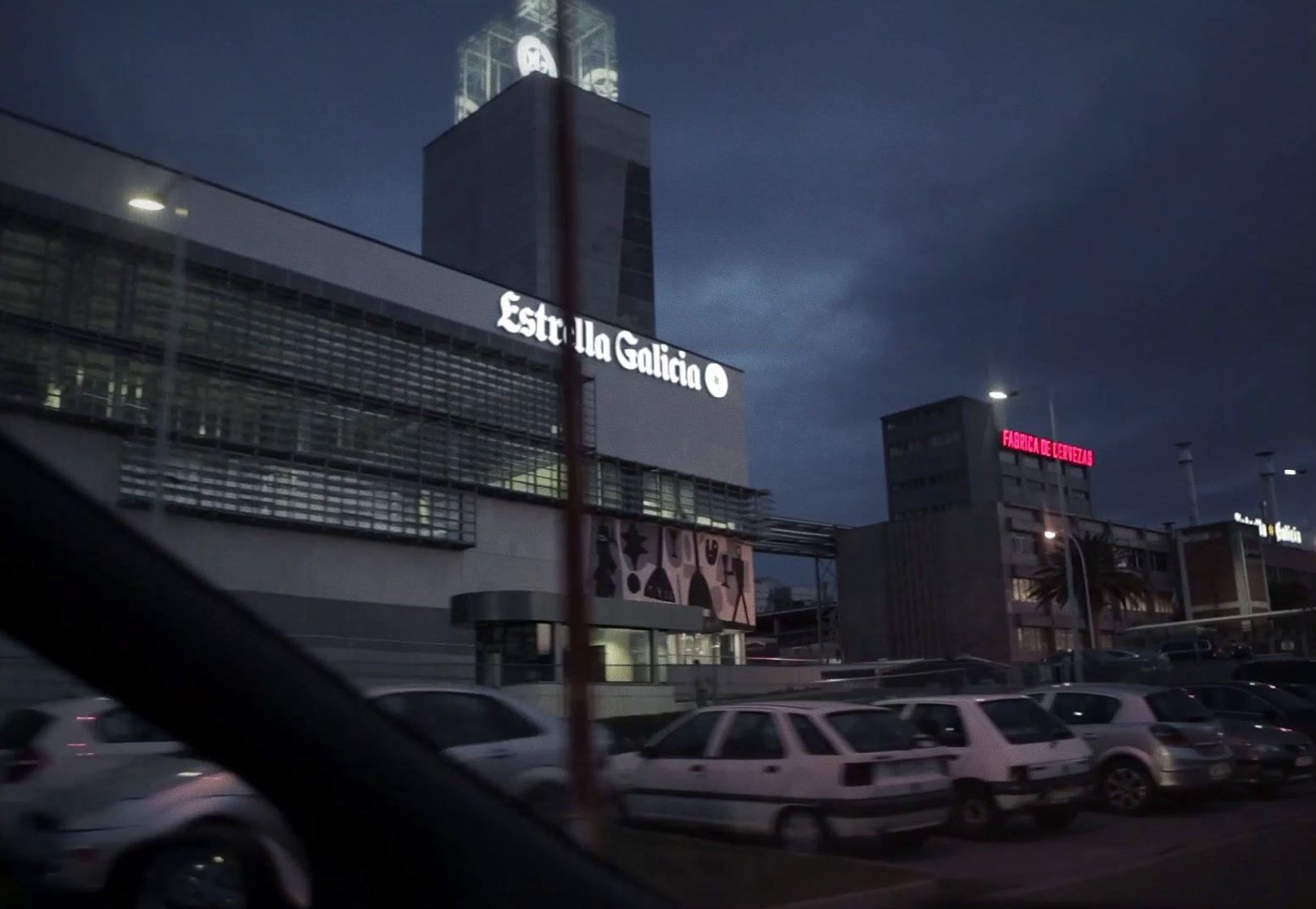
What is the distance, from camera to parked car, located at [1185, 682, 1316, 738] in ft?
57.4

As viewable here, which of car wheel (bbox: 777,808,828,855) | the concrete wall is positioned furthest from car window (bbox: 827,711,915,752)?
the concrete wall

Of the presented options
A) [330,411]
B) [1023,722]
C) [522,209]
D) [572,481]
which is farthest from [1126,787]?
[522,209]

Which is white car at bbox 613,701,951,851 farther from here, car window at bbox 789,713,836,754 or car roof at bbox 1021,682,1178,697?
car roof at bbox 1021,682,1178,697

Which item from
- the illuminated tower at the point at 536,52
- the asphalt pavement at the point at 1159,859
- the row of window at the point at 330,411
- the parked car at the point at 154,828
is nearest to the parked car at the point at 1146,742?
the asphalt pavement at the point at 1159,859

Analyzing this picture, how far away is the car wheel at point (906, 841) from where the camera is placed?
11.2 metres

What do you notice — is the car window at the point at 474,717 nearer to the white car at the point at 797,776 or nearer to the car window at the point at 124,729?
the car window at the point at 124,729

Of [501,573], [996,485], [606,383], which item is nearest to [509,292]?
[606,383]

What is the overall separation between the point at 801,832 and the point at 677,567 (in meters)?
32.4

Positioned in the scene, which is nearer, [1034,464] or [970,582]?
[970,582]

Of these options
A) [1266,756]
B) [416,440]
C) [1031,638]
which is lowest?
[1266,756]

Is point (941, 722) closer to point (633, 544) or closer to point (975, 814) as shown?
point (975, 814)

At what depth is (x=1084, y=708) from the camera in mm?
14984

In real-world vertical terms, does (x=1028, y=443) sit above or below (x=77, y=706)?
above

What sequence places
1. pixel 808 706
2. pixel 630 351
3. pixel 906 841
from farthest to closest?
1. pixel 630 351
2. pixel 906 841
3. pixel 808 706
